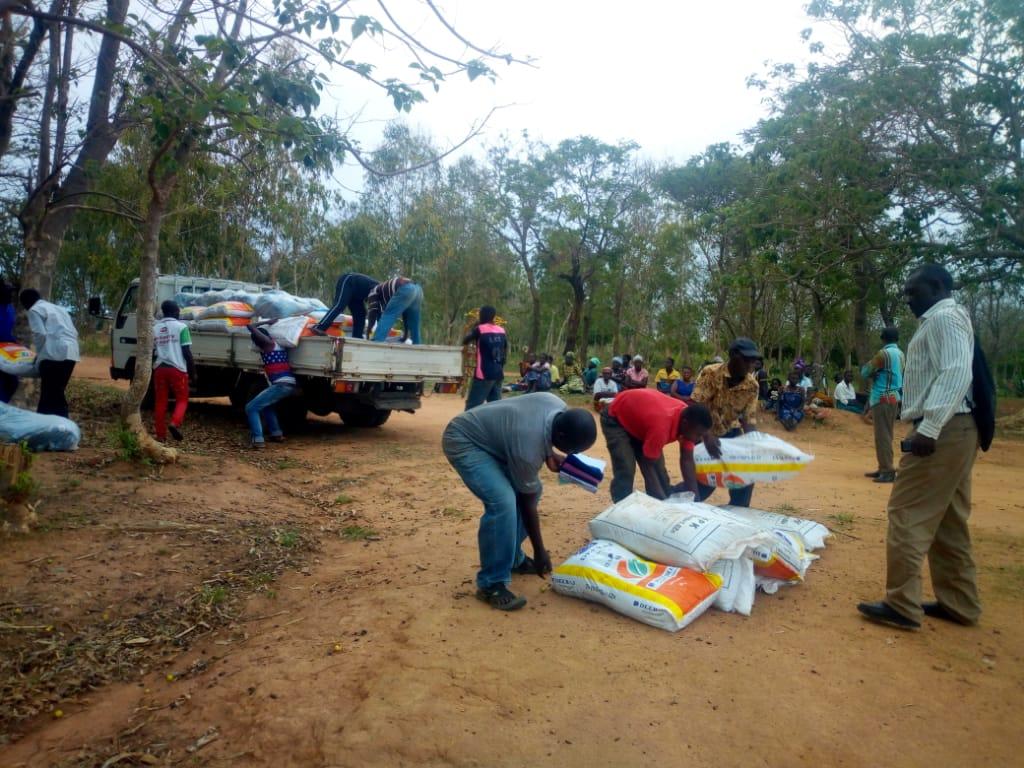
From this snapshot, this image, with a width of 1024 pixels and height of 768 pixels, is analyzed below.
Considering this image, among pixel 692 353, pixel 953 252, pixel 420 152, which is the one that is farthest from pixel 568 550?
pixel 692 353

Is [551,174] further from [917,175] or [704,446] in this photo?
[704,446]

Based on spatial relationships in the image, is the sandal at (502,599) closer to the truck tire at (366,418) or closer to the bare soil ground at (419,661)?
the bare soil ground at (419,661)

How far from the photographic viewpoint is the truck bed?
790cm

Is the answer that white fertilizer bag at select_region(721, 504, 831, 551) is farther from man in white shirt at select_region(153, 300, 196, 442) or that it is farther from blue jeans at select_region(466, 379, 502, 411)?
man in white shirt at select_region(153, 300, 196, 442)

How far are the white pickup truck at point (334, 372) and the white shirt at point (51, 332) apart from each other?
7.77 ft

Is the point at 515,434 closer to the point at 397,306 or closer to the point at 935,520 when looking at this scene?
the point at 935,520

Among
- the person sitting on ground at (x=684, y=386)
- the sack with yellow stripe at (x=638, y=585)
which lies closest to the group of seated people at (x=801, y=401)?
the person sitting on ground at (x=684, y=386)

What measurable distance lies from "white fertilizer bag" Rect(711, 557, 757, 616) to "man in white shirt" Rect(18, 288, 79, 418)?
566cm

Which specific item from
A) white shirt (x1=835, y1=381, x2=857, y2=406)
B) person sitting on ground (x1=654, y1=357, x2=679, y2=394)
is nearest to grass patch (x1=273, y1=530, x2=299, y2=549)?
person sitting on ground (x1=654, y1=357, x2=679, y2=394)

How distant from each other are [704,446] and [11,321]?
618 cm

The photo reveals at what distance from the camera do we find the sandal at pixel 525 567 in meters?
4.08

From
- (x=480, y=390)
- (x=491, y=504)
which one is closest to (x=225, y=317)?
(x=480, y=390)

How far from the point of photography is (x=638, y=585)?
3451 millimetres

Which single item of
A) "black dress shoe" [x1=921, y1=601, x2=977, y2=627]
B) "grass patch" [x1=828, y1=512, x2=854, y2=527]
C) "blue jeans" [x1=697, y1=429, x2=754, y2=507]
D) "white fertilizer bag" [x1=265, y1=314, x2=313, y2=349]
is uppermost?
"white fertilizer bag" [x1=265, y1=314, x2=313, y2=349]
